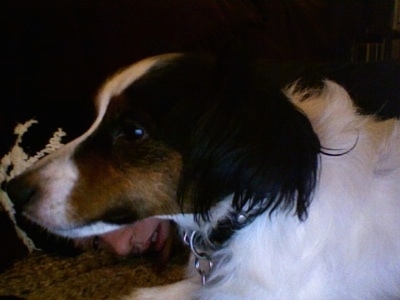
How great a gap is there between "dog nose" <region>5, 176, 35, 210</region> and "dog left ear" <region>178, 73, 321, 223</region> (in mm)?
303

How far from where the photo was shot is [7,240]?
4.79ft

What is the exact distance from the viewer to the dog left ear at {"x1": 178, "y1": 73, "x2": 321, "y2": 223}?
3.10ft

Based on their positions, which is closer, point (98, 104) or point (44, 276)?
point (98, 104)

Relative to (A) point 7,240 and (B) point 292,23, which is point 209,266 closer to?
(A) point 7,240

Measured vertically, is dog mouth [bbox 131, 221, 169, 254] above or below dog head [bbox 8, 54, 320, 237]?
below

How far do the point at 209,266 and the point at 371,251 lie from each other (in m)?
0.33

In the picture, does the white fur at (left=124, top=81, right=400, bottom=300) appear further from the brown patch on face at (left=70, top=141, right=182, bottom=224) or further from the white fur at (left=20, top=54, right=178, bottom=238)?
the white fur at (left=20, top=54, right=178, bottom=238)

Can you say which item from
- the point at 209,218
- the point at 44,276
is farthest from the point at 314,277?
the point at 44,276

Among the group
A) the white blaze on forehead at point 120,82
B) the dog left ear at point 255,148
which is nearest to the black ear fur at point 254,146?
the dog left ear at point 255,148

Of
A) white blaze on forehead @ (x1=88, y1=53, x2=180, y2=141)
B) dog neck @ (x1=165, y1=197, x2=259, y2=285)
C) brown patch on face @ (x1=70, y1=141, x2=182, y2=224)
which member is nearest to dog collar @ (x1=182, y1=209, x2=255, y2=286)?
dog neck @ (x1=165, y1=197, x2=259, y2=285)

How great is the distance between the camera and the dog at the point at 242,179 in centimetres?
96

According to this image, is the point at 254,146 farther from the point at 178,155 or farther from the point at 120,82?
the point at 120,82

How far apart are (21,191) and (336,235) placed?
22.9 inches

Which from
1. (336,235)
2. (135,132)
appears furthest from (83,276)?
(336,235)
